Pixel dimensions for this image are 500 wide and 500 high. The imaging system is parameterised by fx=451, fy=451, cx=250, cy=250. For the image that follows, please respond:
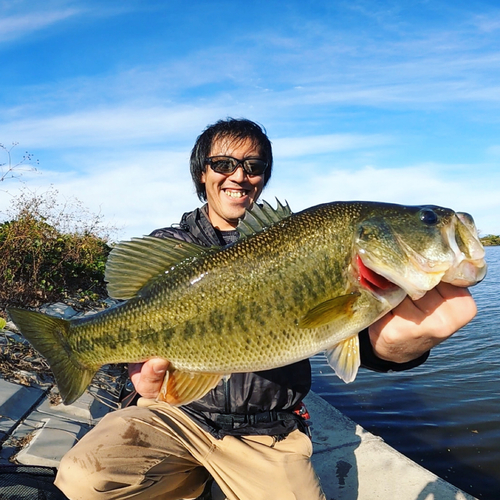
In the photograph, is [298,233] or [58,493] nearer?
[298,233]

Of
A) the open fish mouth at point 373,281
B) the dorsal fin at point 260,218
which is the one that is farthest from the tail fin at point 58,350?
the open fish mouth at point 373,281

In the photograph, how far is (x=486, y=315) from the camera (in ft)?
45.7

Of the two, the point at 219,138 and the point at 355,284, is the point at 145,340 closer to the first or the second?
the point at 355,284

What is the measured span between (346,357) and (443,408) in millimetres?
5759

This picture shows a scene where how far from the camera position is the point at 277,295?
244cm

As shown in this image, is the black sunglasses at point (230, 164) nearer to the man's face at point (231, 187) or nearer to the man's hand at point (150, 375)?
the man's face at point (231, 187)

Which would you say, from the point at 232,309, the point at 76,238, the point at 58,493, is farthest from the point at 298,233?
the point at 76,238

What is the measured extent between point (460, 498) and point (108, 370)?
15.2ft

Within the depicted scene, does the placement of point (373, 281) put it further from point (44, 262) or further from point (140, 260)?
point (44, 262)

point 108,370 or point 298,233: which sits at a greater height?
point 298,233

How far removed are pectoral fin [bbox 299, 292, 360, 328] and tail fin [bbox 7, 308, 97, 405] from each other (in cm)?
134

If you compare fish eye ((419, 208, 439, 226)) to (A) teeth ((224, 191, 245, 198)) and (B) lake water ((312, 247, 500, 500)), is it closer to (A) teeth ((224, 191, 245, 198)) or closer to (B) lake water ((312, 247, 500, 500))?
(A) teeth ((224, 191, 245, 198))

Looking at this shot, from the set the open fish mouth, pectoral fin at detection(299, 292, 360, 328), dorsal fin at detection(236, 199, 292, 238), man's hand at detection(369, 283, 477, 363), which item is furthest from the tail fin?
man's hand at detection(369, 283, 477, 363)

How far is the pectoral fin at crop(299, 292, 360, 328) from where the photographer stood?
2334 millimetres
